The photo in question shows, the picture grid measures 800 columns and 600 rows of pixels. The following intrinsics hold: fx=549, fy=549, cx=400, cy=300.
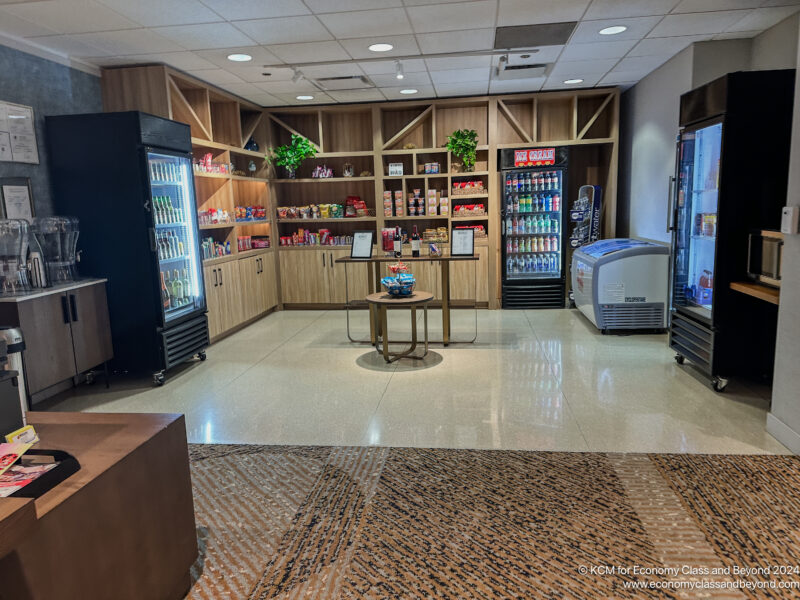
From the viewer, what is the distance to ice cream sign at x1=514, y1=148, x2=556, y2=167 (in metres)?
7.32

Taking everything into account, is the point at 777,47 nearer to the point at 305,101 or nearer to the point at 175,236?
the point at 305,101

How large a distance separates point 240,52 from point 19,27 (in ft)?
5.54

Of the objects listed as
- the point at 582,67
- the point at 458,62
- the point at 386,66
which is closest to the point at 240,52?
the point at 386,66

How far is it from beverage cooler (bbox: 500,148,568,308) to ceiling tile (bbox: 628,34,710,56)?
196 centimetres

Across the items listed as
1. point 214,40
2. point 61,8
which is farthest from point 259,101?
point 61,8

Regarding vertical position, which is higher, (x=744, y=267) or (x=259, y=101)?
(x=259, y=101)

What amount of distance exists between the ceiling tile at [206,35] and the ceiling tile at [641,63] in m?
3.93

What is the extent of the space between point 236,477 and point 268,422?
0.81m

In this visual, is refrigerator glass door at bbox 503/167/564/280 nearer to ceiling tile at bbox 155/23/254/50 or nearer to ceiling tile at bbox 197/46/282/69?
ceiling tile at bbox 197/46/282/69

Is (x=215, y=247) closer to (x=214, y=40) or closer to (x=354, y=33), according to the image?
(x=214, y=40)

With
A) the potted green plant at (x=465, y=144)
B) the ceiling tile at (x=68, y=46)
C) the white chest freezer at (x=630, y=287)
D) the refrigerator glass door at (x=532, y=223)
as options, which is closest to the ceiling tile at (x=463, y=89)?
the potted green plant at (x=465, y=144)

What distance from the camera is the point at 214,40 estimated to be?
4676 millimetres

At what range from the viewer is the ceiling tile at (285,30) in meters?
4.27

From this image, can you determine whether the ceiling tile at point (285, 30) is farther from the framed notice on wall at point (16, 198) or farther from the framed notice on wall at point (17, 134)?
the framed notice on wall at point (16, 198)
